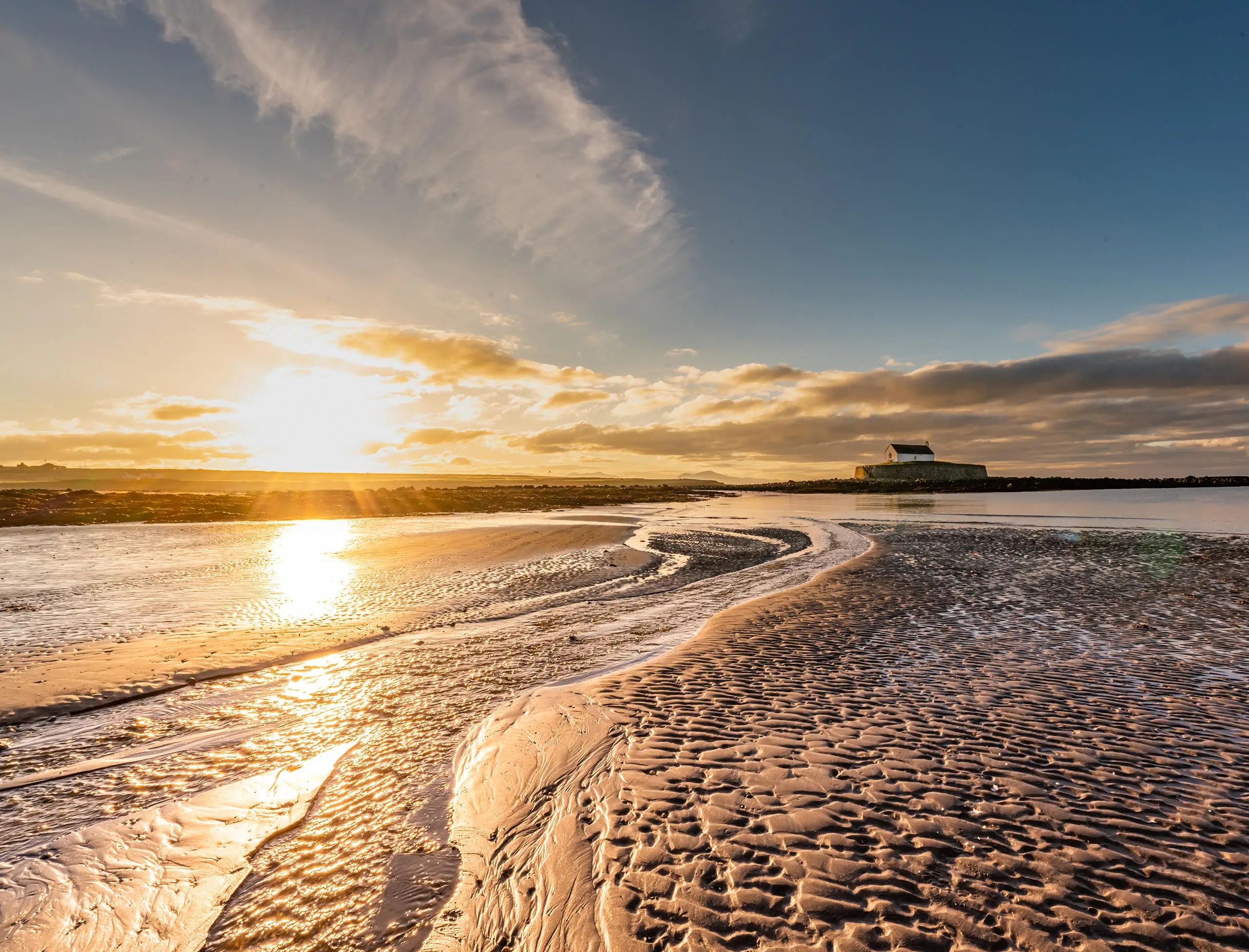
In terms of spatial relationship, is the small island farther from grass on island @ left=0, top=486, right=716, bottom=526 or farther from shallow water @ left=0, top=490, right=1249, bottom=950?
shallow water @ left=0, top=490, right=1249, bottom=950

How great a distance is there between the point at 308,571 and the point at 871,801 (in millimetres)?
20966

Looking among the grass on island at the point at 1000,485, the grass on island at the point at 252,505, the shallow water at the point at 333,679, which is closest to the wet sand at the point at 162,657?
the shallow water at the point at 333,679

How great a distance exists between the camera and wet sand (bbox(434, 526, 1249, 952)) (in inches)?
157

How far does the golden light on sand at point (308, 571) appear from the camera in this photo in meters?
15.4

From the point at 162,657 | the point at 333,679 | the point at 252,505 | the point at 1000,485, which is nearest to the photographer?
the point at 333,679

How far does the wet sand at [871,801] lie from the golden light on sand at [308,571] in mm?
9819

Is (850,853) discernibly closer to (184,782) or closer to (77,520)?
(184,782)

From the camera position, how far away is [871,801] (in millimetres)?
5449

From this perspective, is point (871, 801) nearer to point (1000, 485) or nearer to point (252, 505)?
point (252, 505)

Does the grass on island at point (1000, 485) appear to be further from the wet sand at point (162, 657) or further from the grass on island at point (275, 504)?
the wet sand at point (162, 657)

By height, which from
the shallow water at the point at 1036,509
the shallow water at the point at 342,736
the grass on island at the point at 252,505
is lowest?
the shallow water at the point at 1036,509

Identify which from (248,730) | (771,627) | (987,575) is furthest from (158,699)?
(987,575)

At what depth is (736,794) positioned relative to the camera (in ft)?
18.5

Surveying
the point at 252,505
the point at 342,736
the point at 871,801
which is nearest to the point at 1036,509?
the point at 871,801
